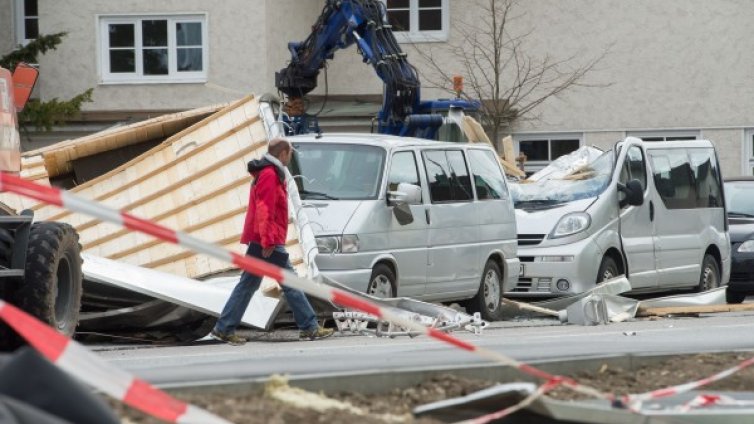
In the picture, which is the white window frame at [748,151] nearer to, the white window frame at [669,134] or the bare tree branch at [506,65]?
the white window frame at [669,134]

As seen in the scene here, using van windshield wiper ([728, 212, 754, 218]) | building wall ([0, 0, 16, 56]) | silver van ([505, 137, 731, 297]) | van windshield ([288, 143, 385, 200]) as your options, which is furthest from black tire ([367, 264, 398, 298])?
building wall ([0, 0, 16, 56])

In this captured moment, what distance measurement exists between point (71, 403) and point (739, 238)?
19.9 metres

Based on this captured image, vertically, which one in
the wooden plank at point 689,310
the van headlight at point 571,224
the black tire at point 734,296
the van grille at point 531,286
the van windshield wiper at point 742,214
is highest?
the van headlight at point 571,224

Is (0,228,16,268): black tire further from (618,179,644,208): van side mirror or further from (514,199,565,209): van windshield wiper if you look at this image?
(618,179,644,208): van side mirror

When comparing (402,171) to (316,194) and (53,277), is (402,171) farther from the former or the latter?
(53,277)

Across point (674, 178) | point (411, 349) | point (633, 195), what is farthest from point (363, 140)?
point (674, 178)

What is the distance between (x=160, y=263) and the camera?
53.7ft

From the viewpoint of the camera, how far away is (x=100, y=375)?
5.34 m

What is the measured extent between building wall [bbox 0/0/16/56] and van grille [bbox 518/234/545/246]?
710 inches

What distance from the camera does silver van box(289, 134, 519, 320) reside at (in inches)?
636

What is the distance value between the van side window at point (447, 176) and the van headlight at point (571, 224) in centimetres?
176

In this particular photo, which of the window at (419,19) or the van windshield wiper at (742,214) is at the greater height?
the window at (419,19)

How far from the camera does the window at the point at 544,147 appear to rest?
3569 centimetres

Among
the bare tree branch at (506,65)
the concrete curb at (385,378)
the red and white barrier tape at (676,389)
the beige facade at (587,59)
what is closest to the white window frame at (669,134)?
the beige facade at (587,59)
